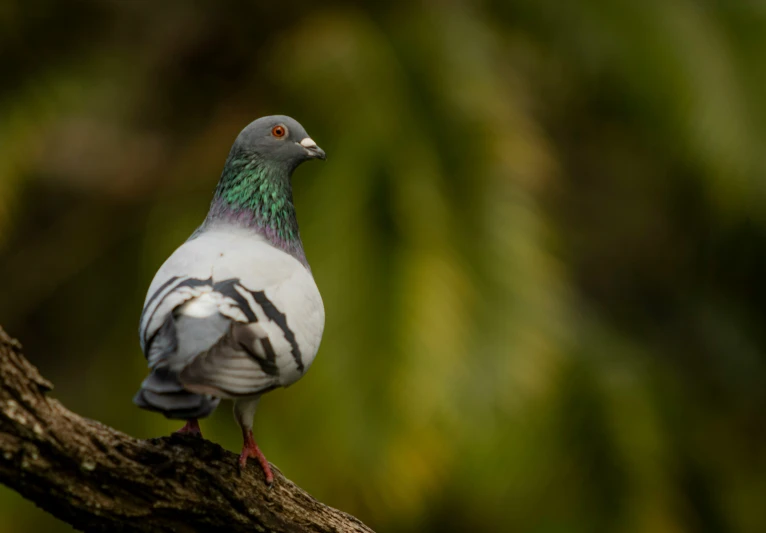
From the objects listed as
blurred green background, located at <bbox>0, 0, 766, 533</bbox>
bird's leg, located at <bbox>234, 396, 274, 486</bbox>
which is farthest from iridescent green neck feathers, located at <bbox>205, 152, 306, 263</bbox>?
blurred green background, located at <bbox>0, 0, 766, 533</bbox>

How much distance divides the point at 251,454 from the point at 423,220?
13.1 ft

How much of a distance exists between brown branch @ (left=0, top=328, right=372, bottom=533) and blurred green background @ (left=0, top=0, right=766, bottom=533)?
312 centimetres

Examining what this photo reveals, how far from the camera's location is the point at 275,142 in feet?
15.6

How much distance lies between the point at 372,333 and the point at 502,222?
5.40ft

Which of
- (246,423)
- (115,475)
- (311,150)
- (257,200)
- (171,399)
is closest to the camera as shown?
(171,399)

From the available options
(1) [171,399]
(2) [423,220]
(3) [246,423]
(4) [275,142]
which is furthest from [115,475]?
(2) [423,220]

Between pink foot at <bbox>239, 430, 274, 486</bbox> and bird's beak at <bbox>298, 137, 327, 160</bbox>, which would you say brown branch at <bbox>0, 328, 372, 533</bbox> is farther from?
bird's beak at <bbox>298, 137, 327, 160</bbox>

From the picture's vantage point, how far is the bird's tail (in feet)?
10.8

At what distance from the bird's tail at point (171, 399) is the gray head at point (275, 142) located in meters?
1.59

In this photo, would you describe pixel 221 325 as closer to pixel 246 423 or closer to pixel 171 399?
pixel 171 399

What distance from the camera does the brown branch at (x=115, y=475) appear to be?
343 centimetres

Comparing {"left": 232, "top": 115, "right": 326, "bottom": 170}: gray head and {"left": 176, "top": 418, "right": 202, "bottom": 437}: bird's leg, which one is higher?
{"left": 232, "top": 115, "right": 326, "bottom": 170}: gray head

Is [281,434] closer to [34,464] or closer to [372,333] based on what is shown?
[372,333]

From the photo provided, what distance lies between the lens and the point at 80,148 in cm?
1060
